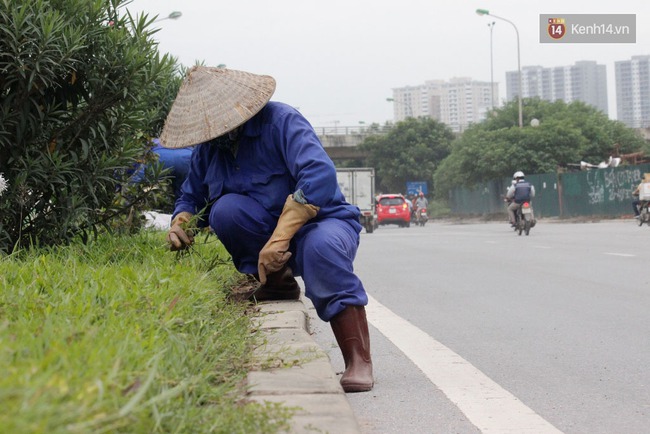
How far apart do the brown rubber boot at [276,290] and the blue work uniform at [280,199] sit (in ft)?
0.45

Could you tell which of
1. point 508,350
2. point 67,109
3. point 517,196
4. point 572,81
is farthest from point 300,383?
point 572,81

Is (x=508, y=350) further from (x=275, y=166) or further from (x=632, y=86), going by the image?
(x=632, y=86)

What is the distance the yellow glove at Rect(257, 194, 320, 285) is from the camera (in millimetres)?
4512

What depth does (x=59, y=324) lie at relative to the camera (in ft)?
10.4

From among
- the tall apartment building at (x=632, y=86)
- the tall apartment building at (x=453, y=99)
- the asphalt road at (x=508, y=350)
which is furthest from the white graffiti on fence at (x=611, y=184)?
the tall apartment building at (x=453, y=99)

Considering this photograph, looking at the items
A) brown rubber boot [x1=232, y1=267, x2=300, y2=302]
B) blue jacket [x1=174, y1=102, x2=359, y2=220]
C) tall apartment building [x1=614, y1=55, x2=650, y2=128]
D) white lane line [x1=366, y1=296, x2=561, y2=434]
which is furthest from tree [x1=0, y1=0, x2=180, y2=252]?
tall apartment building [x1=614, y1=55, x2=650, y2=128]

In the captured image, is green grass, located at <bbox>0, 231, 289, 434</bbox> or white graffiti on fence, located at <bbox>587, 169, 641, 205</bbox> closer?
green grass, located at <bbox>0, 231, 289, 434</bbox>

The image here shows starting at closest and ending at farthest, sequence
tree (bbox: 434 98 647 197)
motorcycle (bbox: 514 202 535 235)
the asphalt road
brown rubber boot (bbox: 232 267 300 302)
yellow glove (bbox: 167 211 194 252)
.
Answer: the asphalt road → yellow glove (bbox: 167 211 194 252) → brown rubber boot (bbox: 232 267 300 302) → motorcycle (bbox: 514 202 535 235) → tree (bbox: 434 98 647 197)

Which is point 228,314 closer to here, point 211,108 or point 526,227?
point 211,108

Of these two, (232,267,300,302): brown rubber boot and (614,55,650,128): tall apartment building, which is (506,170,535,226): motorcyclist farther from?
(614,55,650,128): tall apartment building

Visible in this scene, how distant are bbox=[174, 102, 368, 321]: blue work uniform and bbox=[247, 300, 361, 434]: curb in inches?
9.5

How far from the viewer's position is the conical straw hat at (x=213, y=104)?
4.98 m

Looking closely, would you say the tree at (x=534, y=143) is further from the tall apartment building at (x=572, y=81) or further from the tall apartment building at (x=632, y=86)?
the tall apartment building at (x=572, y=81)

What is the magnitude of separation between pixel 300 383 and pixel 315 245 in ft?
3.57
